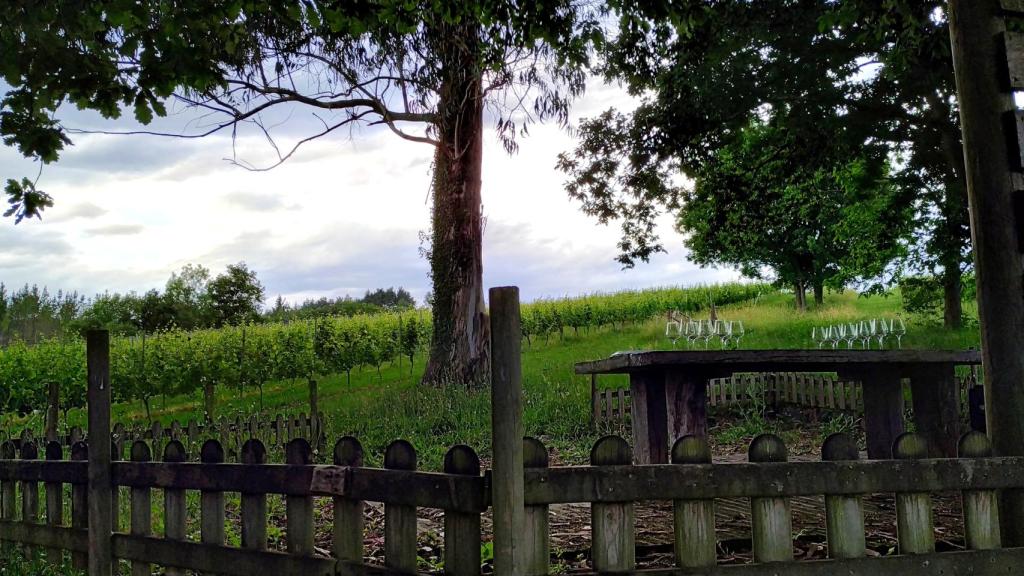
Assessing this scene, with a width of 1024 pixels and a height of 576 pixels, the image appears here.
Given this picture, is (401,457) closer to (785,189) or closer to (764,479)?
(764,479)

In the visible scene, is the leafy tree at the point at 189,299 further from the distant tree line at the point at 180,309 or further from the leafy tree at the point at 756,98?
the leafy tree at the point at 756,98

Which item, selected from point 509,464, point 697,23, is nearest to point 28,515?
point 509,464

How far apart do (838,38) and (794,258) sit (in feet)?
77.7

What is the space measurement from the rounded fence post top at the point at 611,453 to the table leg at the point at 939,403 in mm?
5407

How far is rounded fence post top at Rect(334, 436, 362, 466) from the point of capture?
3705mm

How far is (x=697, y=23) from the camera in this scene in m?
7.24

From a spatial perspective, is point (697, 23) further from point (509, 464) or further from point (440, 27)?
point (440, 27)

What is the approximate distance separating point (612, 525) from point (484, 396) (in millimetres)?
11625

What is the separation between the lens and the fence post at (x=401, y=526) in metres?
3.47

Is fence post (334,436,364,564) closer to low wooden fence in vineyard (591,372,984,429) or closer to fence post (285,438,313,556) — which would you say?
fence post (285,438,313,556)

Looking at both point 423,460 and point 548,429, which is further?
point 548,429

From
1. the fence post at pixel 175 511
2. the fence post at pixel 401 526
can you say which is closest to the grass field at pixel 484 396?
the fence post at pixel 175 511

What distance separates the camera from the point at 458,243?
16.2 m

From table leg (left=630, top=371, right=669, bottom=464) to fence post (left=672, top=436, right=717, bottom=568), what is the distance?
10.9 feet
